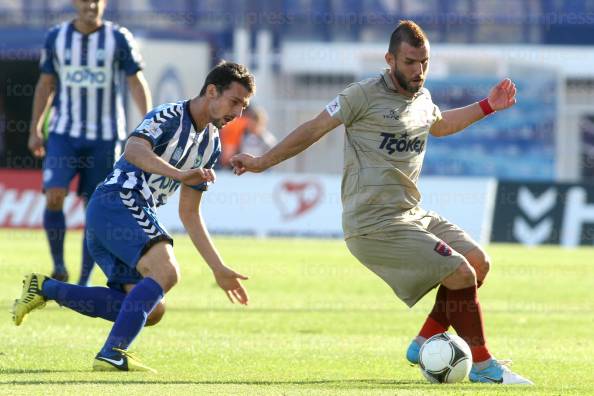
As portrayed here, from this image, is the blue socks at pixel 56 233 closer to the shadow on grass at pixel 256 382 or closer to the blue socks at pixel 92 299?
the blue socks at pixel 92 299

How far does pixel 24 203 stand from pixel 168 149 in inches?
590

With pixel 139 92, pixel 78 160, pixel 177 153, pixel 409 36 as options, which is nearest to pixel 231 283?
pixel 177 153

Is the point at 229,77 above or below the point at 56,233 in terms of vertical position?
above

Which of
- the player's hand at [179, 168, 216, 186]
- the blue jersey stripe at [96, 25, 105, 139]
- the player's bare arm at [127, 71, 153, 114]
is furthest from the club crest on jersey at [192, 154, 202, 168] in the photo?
the blue jersey stripe at [96, 25, 105, 139]

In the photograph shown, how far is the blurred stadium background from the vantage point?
1152 inches

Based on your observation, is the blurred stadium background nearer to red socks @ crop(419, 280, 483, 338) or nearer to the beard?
red socks @ crop(419, 280, 483, 338)

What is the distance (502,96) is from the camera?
781cm

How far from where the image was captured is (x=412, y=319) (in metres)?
10.9

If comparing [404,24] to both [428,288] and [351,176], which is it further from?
[428,288]

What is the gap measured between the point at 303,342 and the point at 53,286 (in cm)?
198

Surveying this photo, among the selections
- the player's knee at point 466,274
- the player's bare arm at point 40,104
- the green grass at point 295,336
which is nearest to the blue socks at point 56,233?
the green grass at point 295,336

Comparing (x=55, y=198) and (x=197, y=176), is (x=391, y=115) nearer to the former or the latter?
(x=197, y=176)

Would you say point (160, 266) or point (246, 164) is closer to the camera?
point (246, 164)

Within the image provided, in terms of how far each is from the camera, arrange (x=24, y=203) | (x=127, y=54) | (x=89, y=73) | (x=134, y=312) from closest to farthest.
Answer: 1. (x=134, y=312)
2. (x=127, y=54)
3. (x=89, y=73)
4. (x=24, y=203)
